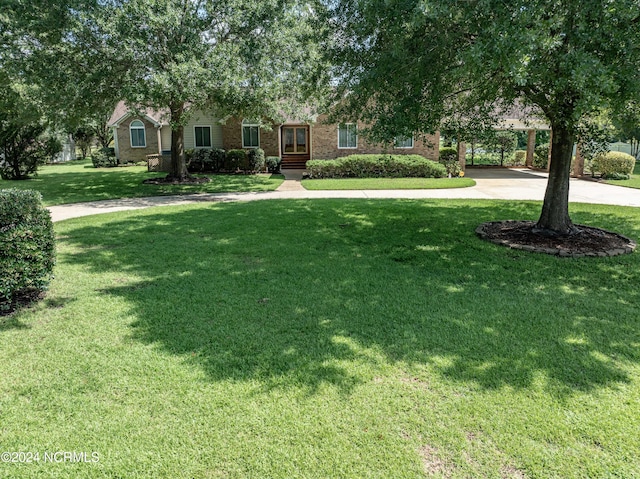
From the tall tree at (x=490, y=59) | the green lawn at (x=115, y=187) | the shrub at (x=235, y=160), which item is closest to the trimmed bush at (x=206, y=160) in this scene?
the shrub at (x=235, y=160)

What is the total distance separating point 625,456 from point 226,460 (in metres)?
2.35

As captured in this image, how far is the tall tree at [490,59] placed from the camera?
15.3 feet

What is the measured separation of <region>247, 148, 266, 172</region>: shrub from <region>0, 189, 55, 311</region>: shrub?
705 inches

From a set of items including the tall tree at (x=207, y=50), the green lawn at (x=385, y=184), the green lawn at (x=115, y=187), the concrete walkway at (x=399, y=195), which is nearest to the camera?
the concrete walkway at (x=399, y=195)

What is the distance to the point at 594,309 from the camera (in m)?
4.75

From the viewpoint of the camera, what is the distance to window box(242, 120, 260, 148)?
23.8 meters

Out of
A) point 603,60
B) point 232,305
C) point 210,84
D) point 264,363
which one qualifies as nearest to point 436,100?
point 603,60

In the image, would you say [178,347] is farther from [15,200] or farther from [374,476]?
[15,200]

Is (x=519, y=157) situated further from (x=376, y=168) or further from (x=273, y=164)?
(x=273, y=164)

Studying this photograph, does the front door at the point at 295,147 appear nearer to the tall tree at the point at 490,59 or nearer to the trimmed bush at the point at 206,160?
the trimmed bush at the point at 206,160

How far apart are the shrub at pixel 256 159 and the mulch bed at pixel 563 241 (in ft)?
51.6

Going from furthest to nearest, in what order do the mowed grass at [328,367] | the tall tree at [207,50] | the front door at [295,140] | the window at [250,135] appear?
1. the front door at [295,140]
2. the window at [250,135]
3. the tall tree at [207,50]
4. the mowed grass at [328,367]

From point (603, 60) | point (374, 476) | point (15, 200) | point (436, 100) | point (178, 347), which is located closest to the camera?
point (374, 476)

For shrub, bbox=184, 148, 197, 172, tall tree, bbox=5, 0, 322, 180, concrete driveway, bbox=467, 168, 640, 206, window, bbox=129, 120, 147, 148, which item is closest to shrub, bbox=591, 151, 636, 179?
concrete driveway, bbox=467, 168, 640, 206
